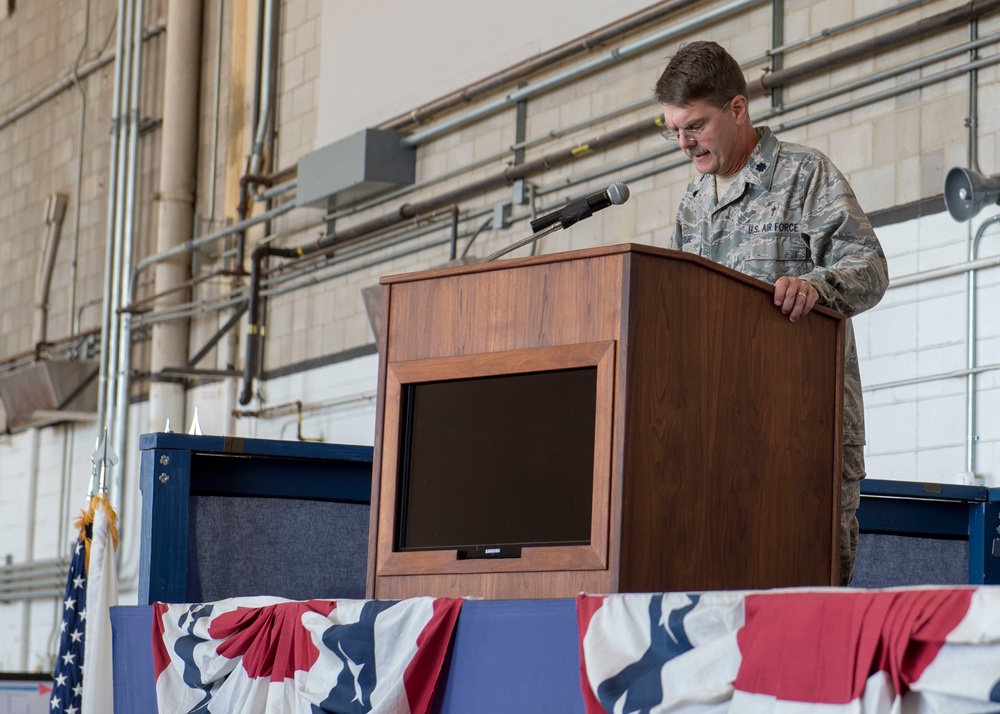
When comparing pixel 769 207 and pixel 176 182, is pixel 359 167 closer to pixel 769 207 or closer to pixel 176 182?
pixel 176 182

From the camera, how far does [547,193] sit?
6703mm

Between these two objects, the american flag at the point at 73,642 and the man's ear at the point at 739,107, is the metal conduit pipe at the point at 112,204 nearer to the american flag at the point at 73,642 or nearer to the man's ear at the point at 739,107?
the american flag at the point at 73,642

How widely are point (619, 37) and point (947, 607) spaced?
17.6 ft

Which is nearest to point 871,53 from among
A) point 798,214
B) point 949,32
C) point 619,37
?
point 949,32

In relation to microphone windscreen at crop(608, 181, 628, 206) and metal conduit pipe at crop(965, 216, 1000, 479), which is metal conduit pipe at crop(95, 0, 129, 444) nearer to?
metal conduit pipe at crop(965, 216, 1000, 479)

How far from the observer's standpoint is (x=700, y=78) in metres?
2.15

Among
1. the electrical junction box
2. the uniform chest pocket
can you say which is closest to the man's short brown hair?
the uniform chest pocket

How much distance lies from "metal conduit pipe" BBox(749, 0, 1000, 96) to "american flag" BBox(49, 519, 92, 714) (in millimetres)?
2996

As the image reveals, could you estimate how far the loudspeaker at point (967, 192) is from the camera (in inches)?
175

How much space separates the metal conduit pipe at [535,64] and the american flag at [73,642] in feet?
10.2

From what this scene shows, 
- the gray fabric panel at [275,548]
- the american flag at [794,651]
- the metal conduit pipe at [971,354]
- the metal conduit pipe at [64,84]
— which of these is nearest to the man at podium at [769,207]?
the american flag at [794,651]

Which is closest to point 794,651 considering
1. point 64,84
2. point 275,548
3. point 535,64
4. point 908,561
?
point 275,548

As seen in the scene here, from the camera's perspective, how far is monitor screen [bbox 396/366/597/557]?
181 centimetres

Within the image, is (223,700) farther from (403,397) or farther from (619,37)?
(619,37)
